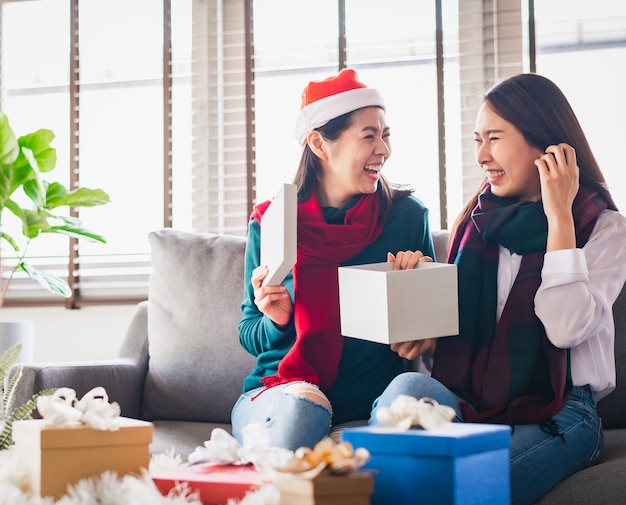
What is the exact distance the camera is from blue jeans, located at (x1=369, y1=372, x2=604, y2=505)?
1.26 meters

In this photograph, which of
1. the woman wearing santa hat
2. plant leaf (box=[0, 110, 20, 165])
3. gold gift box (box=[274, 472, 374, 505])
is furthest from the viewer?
plant leaf (box=[0, 110, 20, 165])

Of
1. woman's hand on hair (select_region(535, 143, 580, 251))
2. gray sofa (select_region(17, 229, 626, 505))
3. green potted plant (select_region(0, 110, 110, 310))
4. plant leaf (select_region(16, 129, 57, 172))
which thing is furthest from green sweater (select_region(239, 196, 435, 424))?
plant leaf (select_region(16, 129, 57, 172))

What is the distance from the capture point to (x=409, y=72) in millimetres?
2760

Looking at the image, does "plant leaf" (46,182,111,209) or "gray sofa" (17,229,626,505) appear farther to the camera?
"plant leaf" (46,182,111,209)

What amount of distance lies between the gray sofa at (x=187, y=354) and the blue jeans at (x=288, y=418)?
35 centimetres

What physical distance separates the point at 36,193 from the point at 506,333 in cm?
158

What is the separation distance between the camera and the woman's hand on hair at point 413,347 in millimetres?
1504

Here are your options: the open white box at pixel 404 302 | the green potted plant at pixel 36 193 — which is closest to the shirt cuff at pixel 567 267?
the open white box at pixel 404 302

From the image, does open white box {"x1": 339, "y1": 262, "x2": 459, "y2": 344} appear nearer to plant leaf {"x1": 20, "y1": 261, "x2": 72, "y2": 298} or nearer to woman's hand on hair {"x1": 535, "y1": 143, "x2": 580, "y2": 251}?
woman's hand on hair {"x1": 535, "y1": 143, "x2": 580, "y2": 251}

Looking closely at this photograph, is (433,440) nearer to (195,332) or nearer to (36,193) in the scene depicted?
(195,332)

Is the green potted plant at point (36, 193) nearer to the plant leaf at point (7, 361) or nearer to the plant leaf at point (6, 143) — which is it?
the plant leaf at point (6, 143)

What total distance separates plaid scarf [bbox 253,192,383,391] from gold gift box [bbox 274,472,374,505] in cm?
82

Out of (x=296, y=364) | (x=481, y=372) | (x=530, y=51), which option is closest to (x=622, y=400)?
(x=481, y=372)

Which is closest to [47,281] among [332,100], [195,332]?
[195,332]
